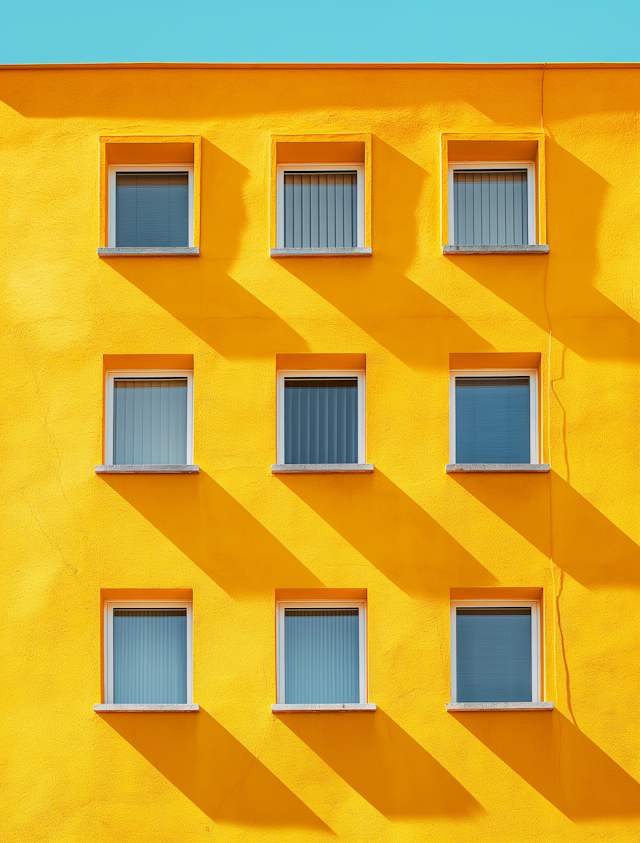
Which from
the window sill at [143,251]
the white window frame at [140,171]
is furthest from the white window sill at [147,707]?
the white window frame at [140,171]

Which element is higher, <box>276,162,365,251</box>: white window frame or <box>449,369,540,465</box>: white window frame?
<box>276,162,365,251</box>: white window frame

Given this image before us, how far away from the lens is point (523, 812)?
12555 mm

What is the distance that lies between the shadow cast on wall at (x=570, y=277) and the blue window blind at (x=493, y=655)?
3.81m

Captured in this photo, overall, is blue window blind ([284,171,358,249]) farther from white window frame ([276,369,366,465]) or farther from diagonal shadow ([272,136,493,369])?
white window frame ([276,369,366,465])

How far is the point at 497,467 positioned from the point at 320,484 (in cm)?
238

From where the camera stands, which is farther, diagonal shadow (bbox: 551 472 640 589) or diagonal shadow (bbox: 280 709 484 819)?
diagonal shadow (bbox: 551 472 640 589)

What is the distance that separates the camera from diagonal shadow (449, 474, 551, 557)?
1323cm

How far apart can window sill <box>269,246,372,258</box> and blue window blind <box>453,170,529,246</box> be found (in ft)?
5.05

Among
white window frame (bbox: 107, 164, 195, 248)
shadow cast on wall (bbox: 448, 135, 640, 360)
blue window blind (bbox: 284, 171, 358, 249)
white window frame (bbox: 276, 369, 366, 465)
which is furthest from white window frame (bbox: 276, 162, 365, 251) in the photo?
white window frame (bbox: 276, 369, 366, 465)

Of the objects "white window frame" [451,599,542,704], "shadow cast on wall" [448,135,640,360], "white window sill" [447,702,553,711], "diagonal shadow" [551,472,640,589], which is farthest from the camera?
"shadow cast on wall" [448,135,640,360]

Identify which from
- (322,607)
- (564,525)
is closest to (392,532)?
(322,607)

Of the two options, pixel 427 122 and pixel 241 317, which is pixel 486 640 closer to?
pixel 241 317

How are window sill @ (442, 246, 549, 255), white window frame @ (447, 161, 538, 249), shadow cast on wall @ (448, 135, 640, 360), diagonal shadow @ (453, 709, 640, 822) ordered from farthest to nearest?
white window frame @ (447, 161, 538, 249)
window sill @ (442, 246, 549, 255)
shadow cast on wall @ (448, 135, 640, 360)
diagonal shadow @ (453, 709, 640, 822)

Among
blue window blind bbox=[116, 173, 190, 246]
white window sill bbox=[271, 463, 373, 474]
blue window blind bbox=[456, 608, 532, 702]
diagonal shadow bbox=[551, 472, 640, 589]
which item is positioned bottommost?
blue window blind bbox=[456, 608, 532, 702]
